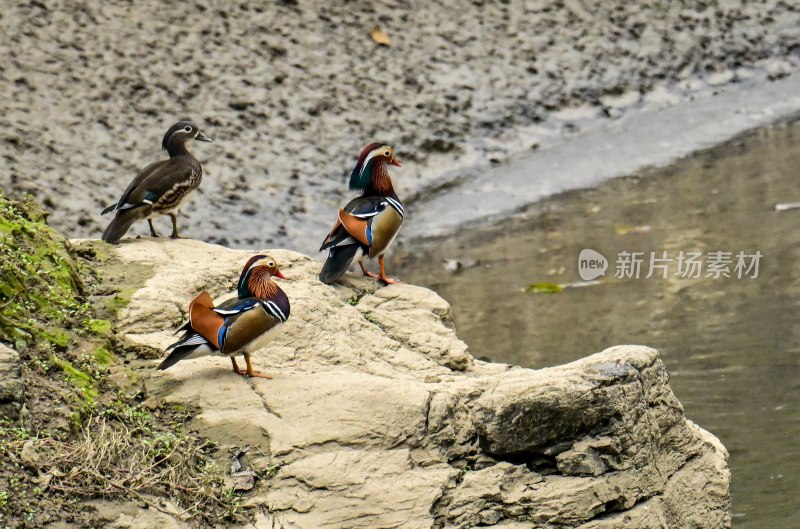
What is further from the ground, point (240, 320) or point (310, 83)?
point (240, 320)

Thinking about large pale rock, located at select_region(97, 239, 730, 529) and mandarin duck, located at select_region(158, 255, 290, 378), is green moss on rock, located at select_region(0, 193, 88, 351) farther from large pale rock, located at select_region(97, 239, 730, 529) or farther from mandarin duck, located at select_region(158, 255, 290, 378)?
mandarin duck, located at select_region(158, 255, 290, 378)

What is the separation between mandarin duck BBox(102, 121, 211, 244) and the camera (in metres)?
7.20

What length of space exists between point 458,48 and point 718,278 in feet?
15.3

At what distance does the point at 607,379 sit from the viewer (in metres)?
5.19

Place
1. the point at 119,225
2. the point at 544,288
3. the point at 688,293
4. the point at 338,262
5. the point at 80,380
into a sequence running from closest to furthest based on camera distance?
the point at 80,380
the point at 338,262
the point at 119,225
the point at 688,293
the point at 544,288

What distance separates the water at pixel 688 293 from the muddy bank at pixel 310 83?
1.29 metres

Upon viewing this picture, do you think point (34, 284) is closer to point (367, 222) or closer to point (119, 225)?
point (119, 225)

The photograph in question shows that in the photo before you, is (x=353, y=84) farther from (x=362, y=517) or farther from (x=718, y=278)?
(x=362, y=517)

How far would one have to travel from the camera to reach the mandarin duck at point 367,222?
677cm

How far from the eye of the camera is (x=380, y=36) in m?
13.0

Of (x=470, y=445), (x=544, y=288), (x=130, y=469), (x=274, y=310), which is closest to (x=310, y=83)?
(x=544, y=288)

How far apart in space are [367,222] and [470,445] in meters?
1.87

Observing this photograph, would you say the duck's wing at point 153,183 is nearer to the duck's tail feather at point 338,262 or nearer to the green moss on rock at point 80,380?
the duck's tail feather at point 338,262

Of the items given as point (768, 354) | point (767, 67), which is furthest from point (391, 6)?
point (768, 354)
